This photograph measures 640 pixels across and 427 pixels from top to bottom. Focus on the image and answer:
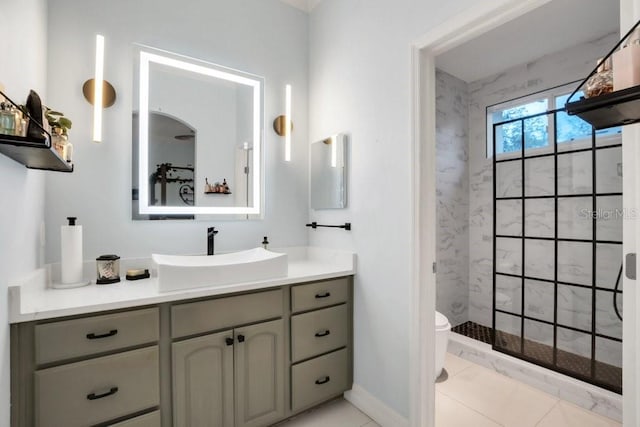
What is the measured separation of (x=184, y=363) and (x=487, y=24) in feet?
6.65

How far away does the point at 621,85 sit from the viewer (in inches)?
30.0

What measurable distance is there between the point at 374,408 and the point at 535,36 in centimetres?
288

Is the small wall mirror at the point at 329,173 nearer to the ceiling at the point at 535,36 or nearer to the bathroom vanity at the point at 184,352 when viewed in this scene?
the bathroom vanity at the point at 184,352

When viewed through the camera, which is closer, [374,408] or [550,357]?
[374,408]

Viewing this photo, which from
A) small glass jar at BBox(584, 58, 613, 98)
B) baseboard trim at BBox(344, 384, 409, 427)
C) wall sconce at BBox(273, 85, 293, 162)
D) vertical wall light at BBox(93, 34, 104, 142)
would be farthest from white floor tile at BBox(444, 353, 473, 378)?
vertical wall light at BBox(93, 34, 104, 142)

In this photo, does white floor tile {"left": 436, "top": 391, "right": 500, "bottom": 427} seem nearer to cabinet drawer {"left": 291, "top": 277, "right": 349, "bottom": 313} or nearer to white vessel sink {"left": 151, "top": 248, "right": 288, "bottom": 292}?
cabinet drawer {"left": 291, "top": 277, "right": 349, "bottom": 313}

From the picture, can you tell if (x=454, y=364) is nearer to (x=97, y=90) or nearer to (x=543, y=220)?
(x=543, y=220)

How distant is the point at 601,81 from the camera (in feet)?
2.71

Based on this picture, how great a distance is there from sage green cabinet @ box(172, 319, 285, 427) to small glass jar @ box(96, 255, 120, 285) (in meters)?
0.52

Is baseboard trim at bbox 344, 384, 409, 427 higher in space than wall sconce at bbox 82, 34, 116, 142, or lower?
lower

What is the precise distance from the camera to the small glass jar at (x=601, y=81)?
0.81 m

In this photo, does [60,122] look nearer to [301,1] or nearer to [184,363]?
[184,363]

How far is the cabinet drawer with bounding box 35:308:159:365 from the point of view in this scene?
1.15 m

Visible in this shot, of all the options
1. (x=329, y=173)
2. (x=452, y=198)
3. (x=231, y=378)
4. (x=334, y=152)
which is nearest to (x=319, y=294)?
(x=231, y=378)
